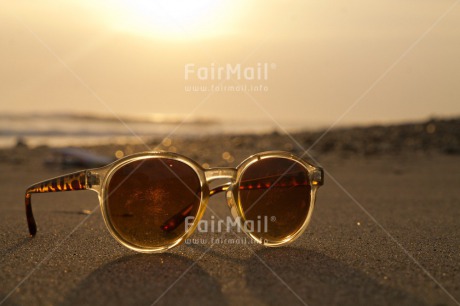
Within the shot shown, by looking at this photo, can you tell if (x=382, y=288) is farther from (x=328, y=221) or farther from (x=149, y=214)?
(x=328, y=221)

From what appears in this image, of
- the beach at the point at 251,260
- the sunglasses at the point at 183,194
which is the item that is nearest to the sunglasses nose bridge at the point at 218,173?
the sunglasses at the point at 183,194

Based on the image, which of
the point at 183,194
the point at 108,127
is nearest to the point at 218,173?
the point at 183,194

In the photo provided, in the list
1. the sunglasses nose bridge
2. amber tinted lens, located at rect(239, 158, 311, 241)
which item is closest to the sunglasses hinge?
the sunglasses nose bridge

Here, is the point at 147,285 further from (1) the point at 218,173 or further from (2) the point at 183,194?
(1) the point at 218,173

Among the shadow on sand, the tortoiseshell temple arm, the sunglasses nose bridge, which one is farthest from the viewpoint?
the sunglasses nose bridge

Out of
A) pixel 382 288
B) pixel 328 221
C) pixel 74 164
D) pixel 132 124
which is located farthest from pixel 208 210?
pixel 132 124

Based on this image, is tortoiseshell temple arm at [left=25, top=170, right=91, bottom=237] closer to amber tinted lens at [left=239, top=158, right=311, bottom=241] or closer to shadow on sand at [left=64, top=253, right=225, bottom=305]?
shadow on sand at [left=64, top=253, right=225, bottom=305]

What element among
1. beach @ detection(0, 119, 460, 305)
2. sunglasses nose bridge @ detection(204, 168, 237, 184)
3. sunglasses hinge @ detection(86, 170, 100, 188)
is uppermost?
sunglasses hinge @ detection(86, 170, 100, 188)

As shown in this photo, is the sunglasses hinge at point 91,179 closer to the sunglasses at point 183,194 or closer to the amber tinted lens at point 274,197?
the sunglasses at point 183,194
